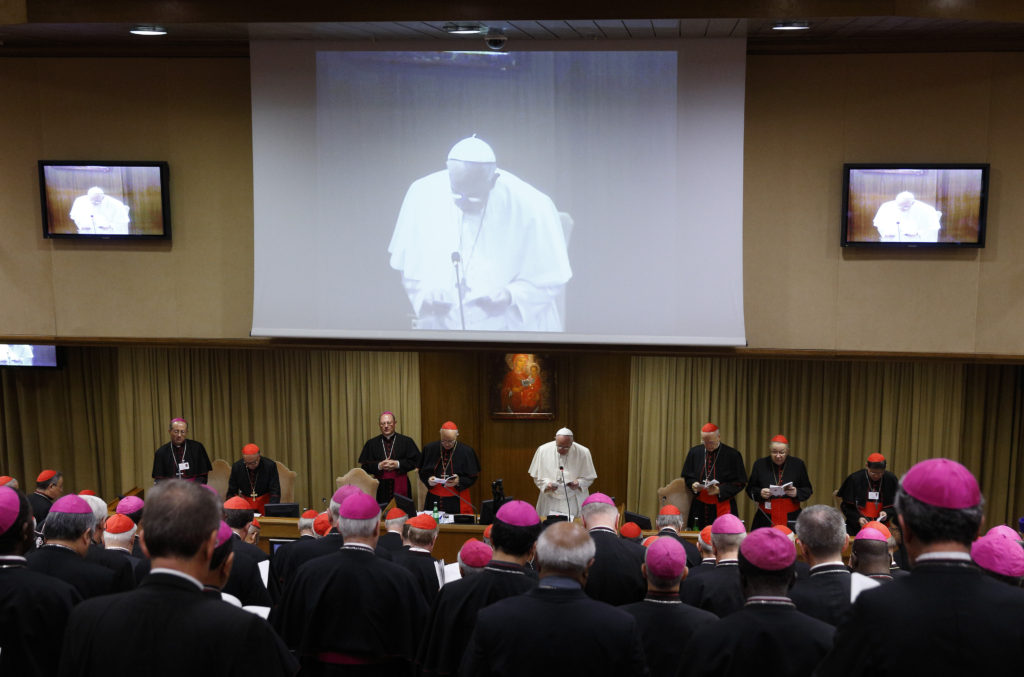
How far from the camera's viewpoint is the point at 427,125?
8.16 m

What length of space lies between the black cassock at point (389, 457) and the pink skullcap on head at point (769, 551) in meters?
6.94

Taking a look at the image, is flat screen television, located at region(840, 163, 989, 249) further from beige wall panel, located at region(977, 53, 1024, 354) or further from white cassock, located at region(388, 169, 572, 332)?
white cassock, located at region(388, 169, 572, 332)

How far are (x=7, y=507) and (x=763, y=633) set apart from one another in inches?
112

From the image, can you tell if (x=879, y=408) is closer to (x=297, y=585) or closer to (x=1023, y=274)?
(x=1023, y=274)

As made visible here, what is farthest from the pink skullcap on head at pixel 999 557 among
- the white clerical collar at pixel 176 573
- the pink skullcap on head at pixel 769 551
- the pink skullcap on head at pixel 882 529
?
the white clerical collar at pixel 176 573

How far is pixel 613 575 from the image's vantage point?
17.0 ft

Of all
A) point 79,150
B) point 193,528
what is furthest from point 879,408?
point 193,528

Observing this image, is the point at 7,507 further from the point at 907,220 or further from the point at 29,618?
the point at 907,220

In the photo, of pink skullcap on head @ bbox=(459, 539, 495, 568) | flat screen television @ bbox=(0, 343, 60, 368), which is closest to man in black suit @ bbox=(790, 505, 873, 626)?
pink skullcap on head @ bbox=(459, 539, 495, 568)

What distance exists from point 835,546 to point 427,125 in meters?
5.38

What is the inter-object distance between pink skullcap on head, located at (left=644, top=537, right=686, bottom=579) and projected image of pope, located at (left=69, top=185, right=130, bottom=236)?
6.63 metres

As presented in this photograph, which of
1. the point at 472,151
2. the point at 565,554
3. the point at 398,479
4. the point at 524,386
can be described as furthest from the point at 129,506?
the point at 524,386

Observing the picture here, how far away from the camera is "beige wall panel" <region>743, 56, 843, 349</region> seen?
799 cm

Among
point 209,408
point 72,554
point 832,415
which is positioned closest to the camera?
point 72,554
